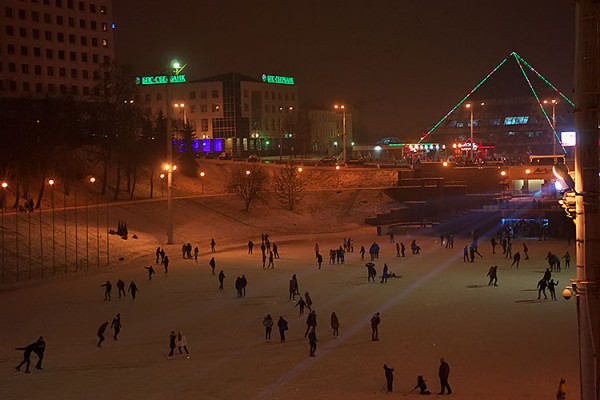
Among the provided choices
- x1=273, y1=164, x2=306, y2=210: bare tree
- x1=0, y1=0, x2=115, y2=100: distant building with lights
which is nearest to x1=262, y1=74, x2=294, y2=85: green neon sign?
x1=0, y1=0, x2=115, y2=100: distant building with lights

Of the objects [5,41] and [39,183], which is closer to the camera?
[39,183]

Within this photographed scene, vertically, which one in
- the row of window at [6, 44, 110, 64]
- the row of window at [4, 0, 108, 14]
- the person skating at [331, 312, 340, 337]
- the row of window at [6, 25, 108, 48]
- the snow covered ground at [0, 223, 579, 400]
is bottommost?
the snow covered ground at [0, 223, 579, 400]

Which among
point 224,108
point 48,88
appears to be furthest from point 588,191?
point 224,108

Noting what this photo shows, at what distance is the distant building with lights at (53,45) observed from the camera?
255 feet

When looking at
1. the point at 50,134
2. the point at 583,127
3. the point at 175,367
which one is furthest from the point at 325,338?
the point at 50,134

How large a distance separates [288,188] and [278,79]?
50.6 meters

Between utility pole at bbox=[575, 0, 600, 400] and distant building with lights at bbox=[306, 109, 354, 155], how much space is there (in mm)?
124000

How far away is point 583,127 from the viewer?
5902mm

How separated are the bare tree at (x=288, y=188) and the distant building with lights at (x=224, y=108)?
118 ft

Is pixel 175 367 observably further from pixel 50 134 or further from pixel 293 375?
pixel 50 134

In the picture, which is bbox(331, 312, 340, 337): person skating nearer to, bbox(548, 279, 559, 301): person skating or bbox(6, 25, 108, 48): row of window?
bbox(548, 279, 559, 301): person skating

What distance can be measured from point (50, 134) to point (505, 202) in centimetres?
3617

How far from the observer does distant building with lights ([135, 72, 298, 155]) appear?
103 metres

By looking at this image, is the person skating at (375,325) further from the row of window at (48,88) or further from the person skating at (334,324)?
the row of window at (48,88)
